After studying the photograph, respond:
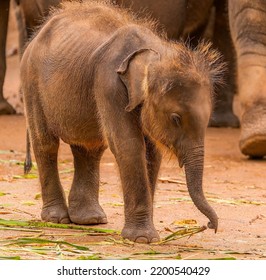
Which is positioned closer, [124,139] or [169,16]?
[124,139]

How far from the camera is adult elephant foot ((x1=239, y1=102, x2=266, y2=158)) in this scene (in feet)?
30.8

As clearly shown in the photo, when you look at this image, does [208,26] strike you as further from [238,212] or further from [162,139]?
[162,139]

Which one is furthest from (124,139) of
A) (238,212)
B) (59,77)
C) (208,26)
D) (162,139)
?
(208,26)

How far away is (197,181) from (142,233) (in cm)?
48

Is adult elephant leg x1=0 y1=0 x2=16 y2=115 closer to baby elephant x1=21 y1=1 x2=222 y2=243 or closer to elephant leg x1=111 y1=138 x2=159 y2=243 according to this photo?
baby elephant x1=21 y1=1 x2=222 y2=243

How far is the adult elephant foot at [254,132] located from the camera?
9383 millimetres

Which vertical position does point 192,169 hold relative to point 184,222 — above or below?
above

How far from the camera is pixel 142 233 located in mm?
6105

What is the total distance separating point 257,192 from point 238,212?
930 millimetres

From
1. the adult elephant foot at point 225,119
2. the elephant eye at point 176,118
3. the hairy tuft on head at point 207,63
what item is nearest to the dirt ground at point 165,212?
the elephant eye at point 176,118

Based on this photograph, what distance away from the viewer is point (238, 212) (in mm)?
7344

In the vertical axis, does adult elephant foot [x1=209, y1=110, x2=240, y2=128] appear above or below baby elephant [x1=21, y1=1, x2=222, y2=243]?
below

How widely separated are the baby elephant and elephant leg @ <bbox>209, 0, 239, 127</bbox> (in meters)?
5.54

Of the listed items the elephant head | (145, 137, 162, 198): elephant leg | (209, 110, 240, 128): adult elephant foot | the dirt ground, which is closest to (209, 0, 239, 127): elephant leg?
(209, 110, 240, 128): adult elephant foot
